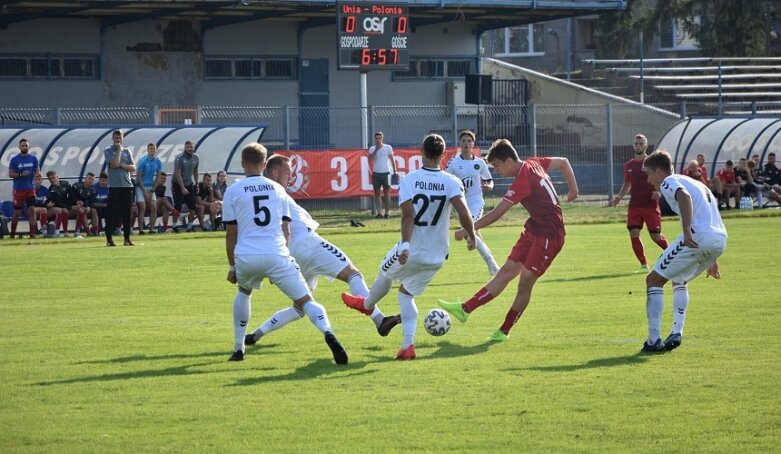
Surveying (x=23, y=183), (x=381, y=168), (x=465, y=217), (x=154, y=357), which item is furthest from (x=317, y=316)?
(x=381, y=168)

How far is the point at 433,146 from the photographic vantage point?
10688mm

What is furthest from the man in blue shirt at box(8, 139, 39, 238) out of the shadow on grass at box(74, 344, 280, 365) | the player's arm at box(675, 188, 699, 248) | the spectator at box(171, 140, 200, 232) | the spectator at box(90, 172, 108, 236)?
the player's arm at box(675, 188, 699, 248)

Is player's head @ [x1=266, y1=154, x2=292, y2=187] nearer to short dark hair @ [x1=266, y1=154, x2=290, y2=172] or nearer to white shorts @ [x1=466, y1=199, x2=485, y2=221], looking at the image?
short dark hair @ [x1=266, y1=154, x2=290, y2=172]

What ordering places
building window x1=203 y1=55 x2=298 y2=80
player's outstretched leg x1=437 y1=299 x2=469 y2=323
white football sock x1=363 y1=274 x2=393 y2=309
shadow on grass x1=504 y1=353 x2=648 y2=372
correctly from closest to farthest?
shadow on grass x1=504 y1=353 x2=648 y2=372, white football sock x1=363 y1=274 x2=393 y2=309, player's outstretched leg x1=437 y1=299 x2=469 y2=323, building window x1=203 y1=55 x2=298 y2=80

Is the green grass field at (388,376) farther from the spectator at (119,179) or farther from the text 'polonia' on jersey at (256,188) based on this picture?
the spectator at (119,179)

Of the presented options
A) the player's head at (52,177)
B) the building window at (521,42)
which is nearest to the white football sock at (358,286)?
the player's head at (52,177)

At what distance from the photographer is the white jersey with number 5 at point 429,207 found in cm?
1079

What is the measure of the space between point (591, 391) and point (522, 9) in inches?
1358

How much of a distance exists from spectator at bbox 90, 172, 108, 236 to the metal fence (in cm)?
671

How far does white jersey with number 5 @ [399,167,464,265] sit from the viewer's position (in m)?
10.8

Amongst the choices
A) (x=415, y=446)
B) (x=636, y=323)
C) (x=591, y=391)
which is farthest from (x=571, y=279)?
(x=415, y=446)

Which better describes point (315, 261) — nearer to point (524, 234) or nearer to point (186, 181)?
point (524, 234)

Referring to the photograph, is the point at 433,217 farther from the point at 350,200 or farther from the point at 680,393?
the point at 350,200

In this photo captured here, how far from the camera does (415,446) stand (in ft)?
24.8
